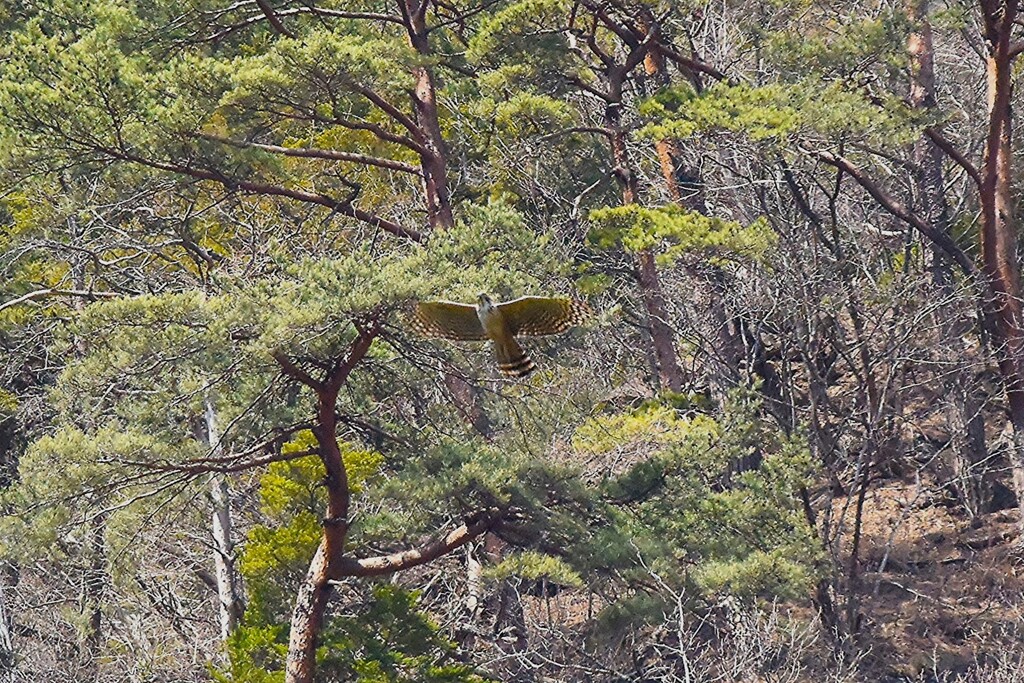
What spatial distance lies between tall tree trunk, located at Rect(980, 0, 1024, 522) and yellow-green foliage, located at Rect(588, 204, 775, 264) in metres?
2.27

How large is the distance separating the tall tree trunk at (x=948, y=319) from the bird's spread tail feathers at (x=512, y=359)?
26.3ft

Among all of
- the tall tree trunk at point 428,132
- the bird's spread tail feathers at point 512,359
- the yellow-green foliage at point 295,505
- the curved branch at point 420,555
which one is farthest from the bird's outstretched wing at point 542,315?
the tall tree trunk at point 428,132

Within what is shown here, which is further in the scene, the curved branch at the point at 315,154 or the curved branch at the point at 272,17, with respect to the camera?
the curved branch at the point at 272,17

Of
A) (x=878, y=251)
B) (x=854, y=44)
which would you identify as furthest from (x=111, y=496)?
(x=878, y=251)

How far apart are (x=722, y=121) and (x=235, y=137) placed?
14.3 ft

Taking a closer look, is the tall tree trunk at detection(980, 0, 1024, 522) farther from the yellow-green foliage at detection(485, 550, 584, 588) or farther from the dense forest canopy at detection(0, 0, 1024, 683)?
the yellow-green foliage at detection(485, 550, 584, 588)

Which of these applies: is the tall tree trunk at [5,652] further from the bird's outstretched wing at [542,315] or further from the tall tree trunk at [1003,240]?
the tall tree trunk at [1003,240]

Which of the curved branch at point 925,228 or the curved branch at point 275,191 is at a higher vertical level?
the curved branch at point 275,191

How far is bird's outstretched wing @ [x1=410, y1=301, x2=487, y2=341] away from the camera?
31.7ft

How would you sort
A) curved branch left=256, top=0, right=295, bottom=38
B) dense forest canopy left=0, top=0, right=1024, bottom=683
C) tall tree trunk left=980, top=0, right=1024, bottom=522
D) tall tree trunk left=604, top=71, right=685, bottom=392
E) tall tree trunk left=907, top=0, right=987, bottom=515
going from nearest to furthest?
dense forest canopy left=0, top=0, right=1024, bottom=683 → curved branch left=256, top=0, right=295, bottom=38 → tall tree trunk left=980, top=0, right=1024, bottom=522 → tall tree trunk left=604, top=71, right=685, bottom=392 → tall tree trunk left=907, top=0, right=987, bottom=515

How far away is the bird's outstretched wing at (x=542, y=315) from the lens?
9.27m

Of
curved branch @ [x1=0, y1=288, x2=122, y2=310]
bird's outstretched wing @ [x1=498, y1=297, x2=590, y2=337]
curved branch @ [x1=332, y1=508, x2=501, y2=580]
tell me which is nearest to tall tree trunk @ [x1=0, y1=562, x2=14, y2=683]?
curved branch @ [x1=0, y1=288, x2=122, y2=310]

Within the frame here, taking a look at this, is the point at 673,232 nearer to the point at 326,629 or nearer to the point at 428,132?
the point at 428,132

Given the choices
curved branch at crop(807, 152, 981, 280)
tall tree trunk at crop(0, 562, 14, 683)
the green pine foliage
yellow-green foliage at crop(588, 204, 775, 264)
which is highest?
yellow-green foliage at crop(588, 204, 775, 264)
